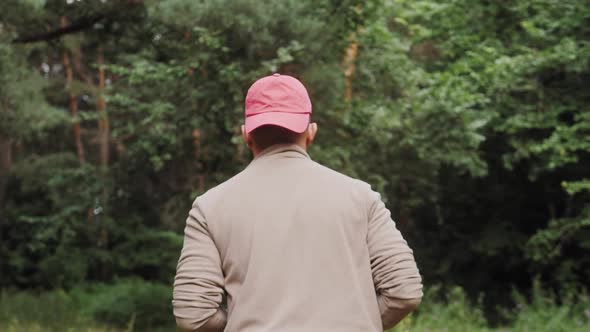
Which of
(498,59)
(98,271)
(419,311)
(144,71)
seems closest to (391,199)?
(419,311)

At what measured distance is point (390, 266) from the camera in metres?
2.39

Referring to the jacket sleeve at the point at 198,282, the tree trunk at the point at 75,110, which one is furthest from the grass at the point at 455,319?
the tree trunk at the point at 75,110

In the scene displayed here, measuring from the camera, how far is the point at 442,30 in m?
13.5

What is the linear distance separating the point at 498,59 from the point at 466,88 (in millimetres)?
678

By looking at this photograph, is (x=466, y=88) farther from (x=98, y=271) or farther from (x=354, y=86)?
(x=98, y=271)

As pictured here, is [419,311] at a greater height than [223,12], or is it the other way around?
[223,12]

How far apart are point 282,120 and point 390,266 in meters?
0.55

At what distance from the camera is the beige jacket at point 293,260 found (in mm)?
2320

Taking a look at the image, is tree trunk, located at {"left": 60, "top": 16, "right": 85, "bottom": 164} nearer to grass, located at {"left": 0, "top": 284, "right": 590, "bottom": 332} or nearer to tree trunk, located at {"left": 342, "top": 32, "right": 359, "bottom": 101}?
grass, located at {"left": 0, "top": 284, "right": 590, "bottom": 332}

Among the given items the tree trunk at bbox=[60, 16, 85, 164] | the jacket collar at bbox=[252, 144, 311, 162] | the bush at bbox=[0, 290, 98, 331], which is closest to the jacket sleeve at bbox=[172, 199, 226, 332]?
the jacket collar at bbox=[252, 144, 311, 162]

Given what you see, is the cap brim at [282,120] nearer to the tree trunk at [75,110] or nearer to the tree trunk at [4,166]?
the tree trunk at [4,166]

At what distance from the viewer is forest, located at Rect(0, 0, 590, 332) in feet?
30.7

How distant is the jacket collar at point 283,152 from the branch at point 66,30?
629cm

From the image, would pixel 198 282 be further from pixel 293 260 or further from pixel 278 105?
pixel 278 105
